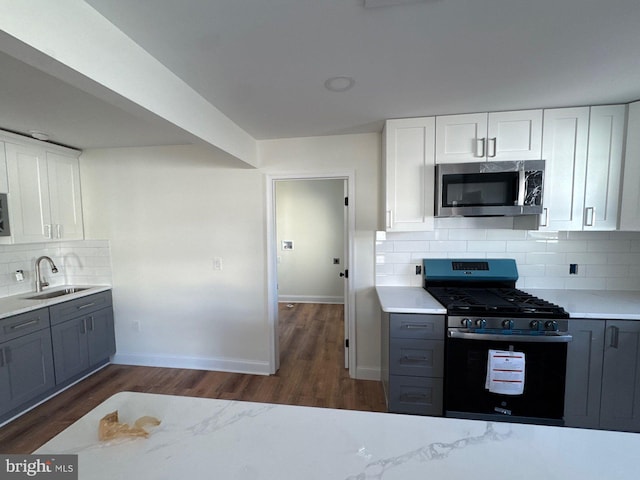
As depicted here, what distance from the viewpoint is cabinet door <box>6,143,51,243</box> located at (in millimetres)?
2293

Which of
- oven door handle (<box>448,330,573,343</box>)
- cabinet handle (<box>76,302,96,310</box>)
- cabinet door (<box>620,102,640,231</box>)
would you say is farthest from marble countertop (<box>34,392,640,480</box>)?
cabinet handle (<box>76,302,96,310</box>)

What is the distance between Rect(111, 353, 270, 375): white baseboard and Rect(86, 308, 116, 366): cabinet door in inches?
6.9

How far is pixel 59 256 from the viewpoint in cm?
292

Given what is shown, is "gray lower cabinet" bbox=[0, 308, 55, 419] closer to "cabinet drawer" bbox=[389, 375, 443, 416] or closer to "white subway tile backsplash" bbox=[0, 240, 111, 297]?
"white subway tile backsplash" bbox=[0, 240, 111, 297]

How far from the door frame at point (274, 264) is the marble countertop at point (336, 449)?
1751mm

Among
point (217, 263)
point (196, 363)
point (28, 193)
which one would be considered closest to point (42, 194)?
point (28, 193)

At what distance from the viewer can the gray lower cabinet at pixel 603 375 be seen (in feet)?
5.75

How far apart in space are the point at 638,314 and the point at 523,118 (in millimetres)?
1522

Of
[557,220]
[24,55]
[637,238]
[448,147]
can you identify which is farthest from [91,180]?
[637,238]

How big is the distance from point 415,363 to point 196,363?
88.0 inches

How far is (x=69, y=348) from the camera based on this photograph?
2.46 metres

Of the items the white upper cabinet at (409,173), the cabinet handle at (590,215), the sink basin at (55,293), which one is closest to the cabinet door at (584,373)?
the cabinet handle at (590,215)

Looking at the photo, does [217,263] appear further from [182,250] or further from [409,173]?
[409,173]

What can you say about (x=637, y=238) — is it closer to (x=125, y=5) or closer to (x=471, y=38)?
(x=471, y=38)
